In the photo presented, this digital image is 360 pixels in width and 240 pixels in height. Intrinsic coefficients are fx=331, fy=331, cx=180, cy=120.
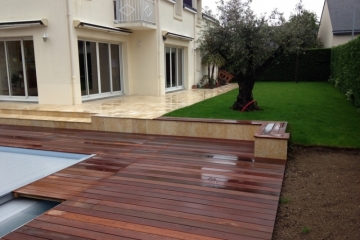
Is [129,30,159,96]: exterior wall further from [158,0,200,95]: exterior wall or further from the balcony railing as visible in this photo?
the balcony railing

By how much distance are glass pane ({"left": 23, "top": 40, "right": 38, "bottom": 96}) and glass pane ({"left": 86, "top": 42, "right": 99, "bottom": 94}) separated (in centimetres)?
186

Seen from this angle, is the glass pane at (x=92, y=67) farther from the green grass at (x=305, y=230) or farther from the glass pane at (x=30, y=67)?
the green grass at (x=305, y=230)

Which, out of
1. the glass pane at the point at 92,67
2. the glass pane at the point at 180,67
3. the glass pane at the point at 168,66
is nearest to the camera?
the glass pane at the point at 92,67

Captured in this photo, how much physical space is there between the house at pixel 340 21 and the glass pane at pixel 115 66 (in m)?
18.0

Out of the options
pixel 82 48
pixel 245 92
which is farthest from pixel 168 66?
pixel 245 92

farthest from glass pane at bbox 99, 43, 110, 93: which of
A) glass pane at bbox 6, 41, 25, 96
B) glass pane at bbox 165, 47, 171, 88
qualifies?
glass pane at bbox 165, 47, 171, 88

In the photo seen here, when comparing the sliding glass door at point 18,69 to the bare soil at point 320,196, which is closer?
the bare soil at point 320,196

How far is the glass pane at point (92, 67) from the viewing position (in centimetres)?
1209

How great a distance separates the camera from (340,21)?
25.8 meters

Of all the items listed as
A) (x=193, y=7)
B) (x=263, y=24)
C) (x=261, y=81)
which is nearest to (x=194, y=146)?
(x=263, y=24)

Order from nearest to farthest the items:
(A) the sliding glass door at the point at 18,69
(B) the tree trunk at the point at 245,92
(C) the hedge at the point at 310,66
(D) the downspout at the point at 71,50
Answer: (B) the tree trunk at the point at 245,92, (D) the downspout at the point at 71,50, (A) the sliding glass door at the point at 18,69, (C) the hedge at the point at 310,66

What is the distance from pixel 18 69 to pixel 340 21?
2368 cm

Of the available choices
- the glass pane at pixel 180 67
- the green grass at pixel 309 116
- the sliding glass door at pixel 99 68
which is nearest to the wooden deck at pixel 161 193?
the green grass at pixel 309 116

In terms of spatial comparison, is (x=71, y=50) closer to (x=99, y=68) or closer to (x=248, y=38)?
(x=99, y=68)
